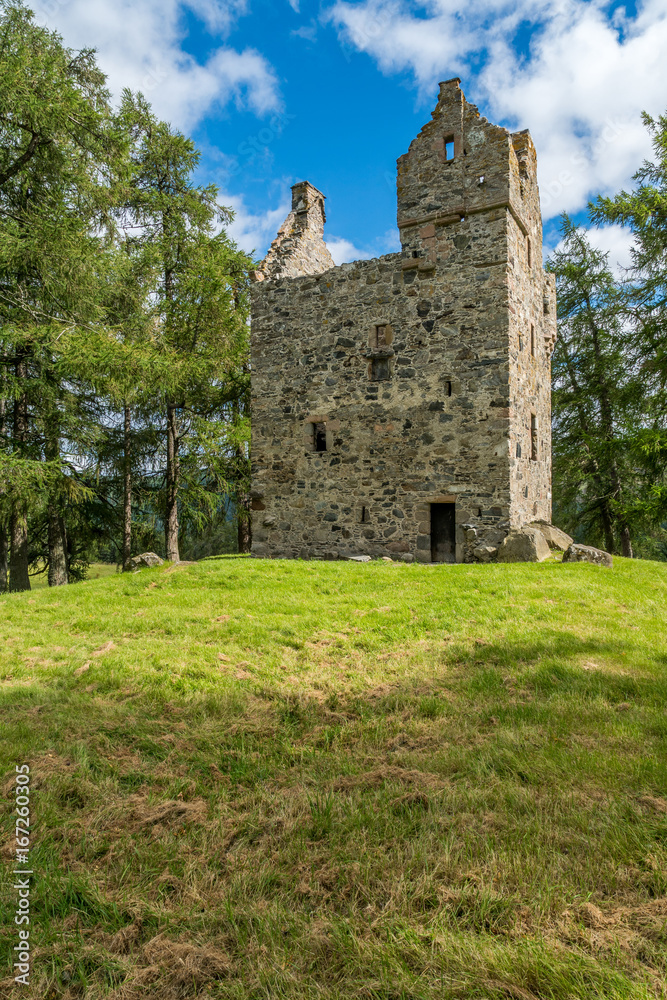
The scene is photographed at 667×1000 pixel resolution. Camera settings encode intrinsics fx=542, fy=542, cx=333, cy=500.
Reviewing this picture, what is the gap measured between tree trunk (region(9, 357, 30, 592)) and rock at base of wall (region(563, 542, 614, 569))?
1357 centimetres

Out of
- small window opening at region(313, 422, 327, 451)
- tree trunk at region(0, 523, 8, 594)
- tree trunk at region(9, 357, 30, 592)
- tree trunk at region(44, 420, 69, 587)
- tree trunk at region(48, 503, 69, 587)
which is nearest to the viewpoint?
small window opening at region(313, 422, 327, 451)

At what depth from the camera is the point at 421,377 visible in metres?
13.0

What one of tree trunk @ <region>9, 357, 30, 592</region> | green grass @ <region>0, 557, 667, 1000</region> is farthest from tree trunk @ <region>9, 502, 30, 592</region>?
green grass @ <region>0, 557, 667, 1000</region>

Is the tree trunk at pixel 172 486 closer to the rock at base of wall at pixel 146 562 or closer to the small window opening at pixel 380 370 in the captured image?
the rock at base of wall at pixel 146 562

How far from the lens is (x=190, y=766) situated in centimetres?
367

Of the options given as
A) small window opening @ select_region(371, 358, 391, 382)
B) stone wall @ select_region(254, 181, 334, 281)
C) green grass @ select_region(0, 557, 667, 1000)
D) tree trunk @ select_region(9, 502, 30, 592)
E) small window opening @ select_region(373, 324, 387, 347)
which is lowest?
→ green grass @ select_region(0, 557, 667, 1000)

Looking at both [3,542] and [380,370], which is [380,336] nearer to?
[380,370]

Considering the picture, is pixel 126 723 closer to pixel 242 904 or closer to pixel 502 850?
pixel 242 904

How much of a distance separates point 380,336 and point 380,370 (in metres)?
0.86

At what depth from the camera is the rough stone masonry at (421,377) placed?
12.3 m

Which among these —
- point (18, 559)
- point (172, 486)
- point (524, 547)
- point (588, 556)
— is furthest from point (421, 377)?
point (18, 559)

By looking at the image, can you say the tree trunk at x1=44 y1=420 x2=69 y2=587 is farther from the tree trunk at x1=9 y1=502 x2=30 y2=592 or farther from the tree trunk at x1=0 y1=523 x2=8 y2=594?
the tree trunk at x1=0 y1=523 x2=8 y2=594

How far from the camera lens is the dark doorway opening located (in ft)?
42.3

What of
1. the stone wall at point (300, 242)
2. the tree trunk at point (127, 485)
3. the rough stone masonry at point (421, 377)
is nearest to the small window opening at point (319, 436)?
the rough stone masonry at point (421, 377)
